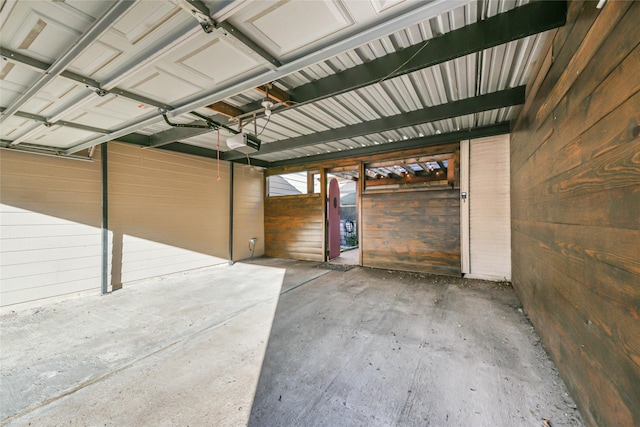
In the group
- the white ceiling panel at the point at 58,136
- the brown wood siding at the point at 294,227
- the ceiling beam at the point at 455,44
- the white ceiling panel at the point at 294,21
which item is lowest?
the brown wood siding at the point at 294,227

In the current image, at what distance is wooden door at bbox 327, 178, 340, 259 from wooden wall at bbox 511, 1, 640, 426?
4.62 metres

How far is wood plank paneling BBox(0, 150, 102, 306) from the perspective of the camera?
318 cm

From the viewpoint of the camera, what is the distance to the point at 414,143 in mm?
4891

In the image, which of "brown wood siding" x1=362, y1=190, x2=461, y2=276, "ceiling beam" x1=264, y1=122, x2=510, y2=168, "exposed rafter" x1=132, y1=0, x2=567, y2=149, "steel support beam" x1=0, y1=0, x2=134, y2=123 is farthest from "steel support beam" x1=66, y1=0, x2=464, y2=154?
"brown wood siding" x1=362, y1=190, x2=461, y2=276

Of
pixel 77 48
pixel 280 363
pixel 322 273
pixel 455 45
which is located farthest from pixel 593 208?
pixel 322 273

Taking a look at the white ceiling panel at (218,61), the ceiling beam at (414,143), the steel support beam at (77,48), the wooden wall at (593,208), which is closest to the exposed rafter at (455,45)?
the wooden wall at (593,208)

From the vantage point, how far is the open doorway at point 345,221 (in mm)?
6426

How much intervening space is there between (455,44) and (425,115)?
157 centimetres

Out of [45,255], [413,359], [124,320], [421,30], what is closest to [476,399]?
[413,359]

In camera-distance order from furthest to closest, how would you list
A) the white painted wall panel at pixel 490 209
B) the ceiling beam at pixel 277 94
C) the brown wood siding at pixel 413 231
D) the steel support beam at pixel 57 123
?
the brown wood siding at pixel 413 231, the white painted wall panel at pixel 490 209, the ceiling beam at pixel 277 94, the steel support beam at pixel 57 123

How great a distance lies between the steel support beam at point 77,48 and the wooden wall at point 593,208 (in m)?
2.34

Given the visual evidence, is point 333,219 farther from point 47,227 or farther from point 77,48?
point 77,48

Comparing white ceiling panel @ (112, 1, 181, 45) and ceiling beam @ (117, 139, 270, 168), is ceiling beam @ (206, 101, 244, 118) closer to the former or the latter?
white ceiling panel @ (112, 1, 181, 45)

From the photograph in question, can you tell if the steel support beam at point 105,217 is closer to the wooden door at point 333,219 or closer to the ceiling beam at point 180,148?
the ceiling beam at point 180,148
